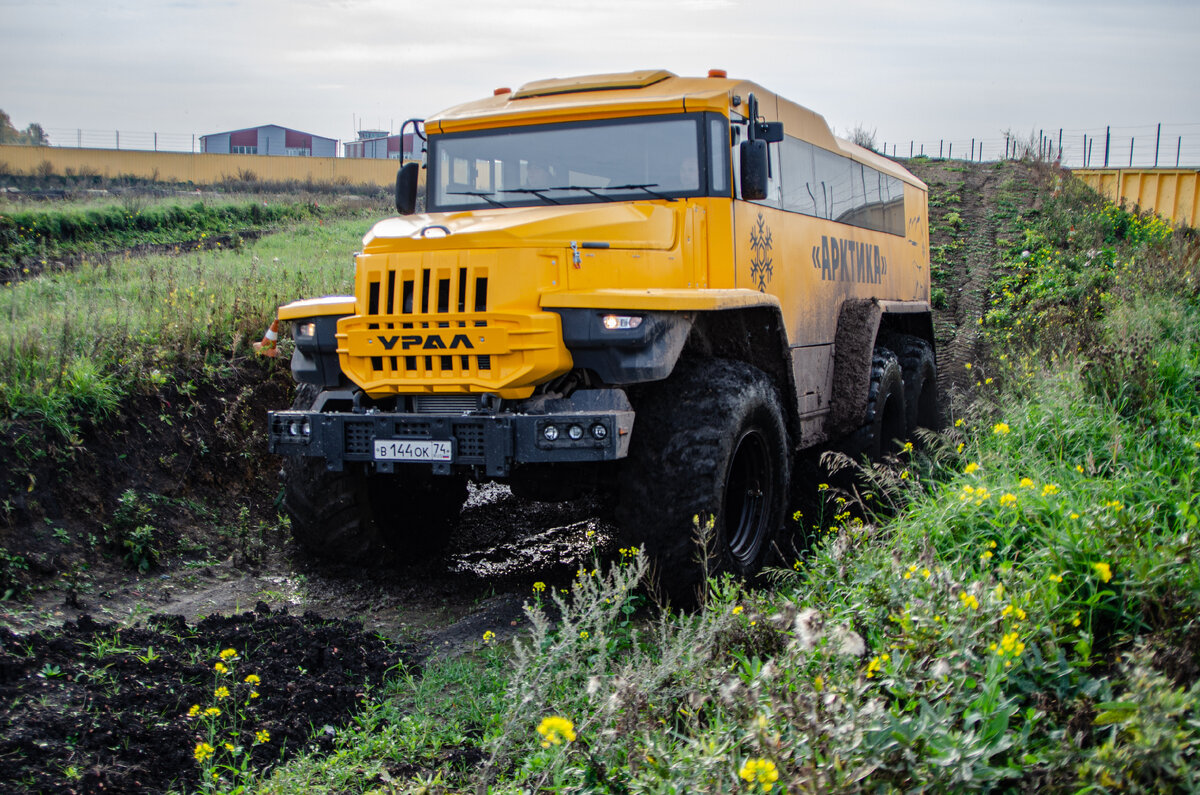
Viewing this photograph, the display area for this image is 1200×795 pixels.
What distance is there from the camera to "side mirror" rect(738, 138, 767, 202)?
5.32m

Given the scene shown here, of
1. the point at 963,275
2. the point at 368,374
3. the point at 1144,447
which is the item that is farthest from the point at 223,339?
the point at 963,275

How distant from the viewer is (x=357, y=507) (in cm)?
548

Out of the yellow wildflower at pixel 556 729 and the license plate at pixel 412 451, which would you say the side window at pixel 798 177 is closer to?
the license plate at pixel 412 451

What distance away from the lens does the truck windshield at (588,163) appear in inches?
213

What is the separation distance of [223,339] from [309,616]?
368 cm

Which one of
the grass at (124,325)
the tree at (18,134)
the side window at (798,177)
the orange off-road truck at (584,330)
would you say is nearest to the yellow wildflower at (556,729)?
the orange off-road truck at (584,330)

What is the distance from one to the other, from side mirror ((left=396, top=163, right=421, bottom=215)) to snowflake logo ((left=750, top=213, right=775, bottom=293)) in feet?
7.12

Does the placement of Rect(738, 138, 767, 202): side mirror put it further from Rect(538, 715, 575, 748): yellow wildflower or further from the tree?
the tree

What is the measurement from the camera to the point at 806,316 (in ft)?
21.7

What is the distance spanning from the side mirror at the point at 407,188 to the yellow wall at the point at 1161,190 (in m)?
18.5

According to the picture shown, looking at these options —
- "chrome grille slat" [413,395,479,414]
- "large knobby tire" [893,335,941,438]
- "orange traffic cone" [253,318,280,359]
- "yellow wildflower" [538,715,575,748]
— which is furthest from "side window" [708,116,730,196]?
"large knobby tire" [893,335,941,438]

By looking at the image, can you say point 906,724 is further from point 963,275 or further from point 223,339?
point 963,275

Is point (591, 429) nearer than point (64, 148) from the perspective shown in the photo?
Yes

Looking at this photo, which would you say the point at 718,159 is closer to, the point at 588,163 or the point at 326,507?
the point at 588,163
